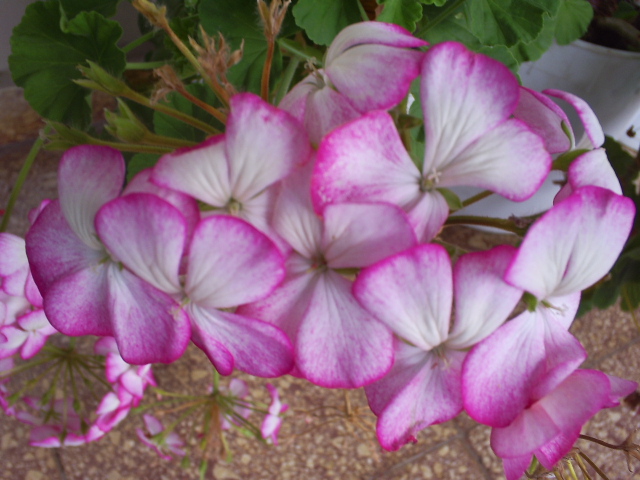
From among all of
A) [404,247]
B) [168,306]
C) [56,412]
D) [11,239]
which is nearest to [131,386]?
[56,412]

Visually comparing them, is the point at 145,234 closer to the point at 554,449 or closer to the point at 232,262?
the point at 232,262

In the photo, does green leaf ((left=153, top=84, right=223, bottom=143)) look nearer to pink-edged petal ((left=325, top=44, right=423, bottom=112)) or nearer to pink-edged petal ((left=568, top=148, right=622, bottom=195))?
pink-edged petal ((left=325, top=44, right=423, bottom=112))

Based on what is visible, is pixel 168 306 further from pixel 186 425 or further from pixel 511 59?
pixel 186 425

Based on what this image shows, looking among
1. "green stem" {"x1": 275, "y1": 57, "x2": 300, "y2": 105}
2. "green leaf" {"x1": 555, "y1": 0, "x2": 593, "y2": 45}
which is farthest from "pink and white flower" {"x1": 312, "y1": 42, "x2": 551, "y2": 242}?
"green leaf" {"x1": 555, "y1": 0, "x2": 593, "y2": 45}

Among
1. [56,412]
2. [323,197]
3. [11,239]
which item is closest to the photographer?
[323,197]

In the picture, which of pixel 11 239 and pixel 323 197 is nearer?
pixel 323 197

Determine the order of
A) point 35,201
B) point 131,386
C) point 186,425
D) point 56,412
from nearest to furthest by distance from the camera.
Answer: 1. point 131,386
2. point 56,412
3. point 186,425
4. point 35,201

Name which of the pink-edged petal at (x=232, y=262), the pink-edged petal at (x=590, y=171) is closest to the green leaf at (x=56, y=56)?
the pink-edged petal at (x=232, y=262)
